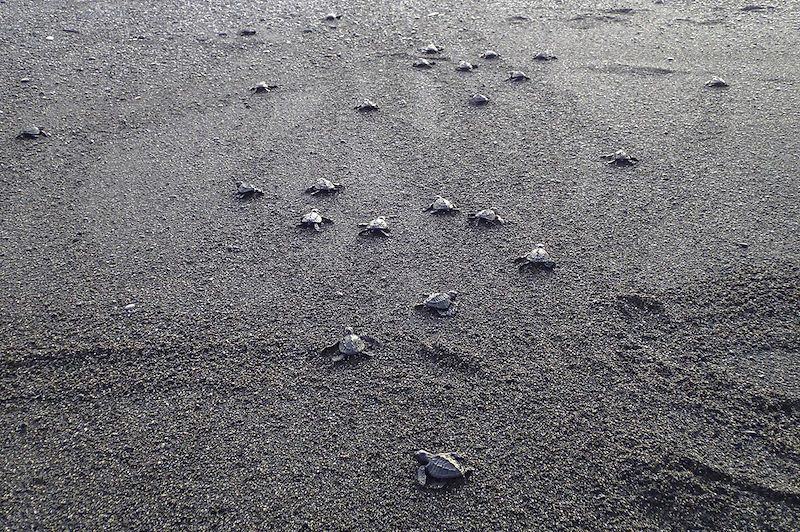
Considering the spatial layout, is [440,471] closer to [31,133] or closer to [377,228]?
[377,228]

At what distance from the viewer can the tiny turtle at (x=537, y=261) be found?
10.7 feet

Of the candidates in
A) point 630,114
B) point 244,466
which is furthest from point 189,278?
point 630,114

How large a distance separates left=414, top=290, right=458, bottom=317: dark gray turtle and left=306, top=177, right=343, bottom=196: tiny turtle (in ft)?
3.97

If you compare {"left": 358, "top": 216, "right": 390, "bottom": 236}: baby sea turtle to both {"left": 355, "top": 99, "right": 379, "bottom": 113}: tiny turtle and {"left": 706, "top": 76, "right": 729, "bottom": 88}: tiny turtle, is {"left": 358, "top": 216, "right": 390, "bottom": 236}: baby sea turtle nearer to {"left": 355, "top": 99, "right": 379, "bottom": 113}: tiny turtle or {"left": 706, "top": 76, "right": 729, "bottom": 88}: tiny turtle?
{"left": 355, "top": 99, "right": 379, "bottom": 113}: tiny turtle

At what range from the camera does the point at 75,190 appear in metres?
4.03

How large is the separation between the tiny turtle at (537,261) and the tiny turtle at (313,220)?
1111 mm

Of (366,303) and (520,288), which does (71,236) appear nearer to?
(366,303)

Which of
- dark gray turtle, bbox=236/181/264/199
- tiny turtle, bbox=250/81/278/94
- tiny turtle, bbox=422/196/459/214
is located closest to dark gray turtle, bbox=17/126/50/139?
tiny turtle, bbox=250/81/278/94

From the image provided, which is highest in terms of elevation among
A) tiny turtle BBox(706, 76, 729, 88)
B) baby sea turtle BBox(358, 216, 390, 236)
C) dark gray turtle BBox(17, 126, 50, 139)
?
tiny turtle BBox(706, 76, 729, 88)

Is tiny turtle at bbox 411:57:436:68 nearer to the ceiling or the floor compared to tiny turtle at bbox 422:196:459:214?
nearer to the ceiling

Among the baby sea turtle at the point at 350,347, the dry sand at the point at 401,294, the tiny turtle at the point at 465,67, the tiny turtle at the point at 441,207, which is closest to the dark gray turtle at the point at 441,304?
the dry sand at the point at 401,294

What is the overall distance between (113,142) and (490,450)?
11.7ft

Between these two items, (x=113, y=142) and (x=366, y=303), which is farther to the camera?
(x=113, y=142)

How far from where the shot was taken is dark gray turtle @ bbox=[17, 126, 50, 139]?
460 cm
